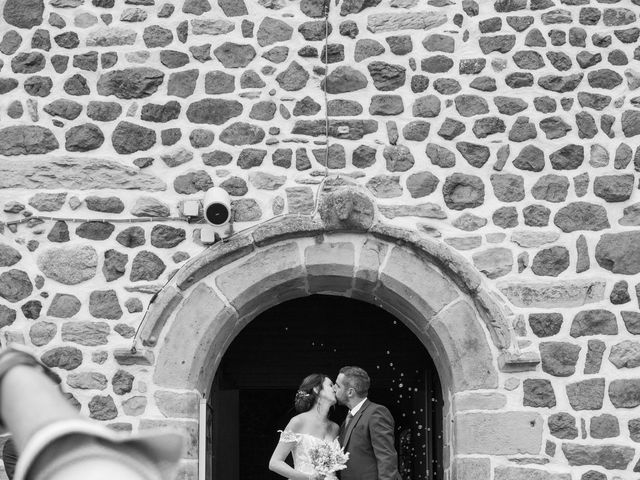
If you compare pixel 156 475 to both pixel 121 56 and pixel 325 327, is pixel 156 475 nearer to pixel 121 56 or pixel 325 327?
pixel 121 56

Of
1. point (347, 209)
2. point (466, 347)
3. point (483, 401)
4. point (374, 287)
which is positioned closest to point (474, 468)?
point (483, 401)

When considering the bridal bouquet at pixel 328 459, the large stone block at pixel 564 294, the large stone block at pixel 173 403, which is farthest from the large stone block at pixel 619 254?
the large stone block at pixel 173 403

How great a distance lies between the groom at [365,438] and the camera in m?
5.51

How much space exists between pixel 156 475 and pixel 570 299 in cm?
496

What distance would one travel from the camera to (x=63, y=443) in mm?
557

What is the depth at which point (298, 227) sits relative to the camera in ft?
17.7

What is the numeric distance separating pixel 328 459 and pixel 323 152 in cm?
164

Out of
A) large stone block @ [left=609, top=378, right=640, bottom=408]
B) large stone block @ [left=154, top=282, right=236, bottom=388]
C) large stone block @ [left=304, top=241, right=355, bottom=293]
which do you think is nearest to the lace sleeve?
large stone block @ [left=154, top=282, right=236, bottom=388]

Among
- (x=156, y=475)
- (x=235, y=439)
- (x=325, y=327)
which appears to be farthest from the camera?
(x=235, y=439)

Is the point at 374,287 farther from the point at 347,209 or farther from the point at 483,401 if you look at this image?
the point at 483,401

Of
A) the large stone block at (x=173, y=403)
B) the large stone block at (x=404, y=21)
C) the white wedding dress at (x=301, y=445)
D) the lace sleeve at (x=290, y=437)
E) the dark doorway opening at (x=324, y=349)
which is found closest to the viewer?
the large stone block at (x=173, y=403)

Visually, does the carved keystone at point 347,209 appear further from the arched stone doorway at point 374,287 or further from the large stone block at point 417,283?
the large stone block at point 417,283

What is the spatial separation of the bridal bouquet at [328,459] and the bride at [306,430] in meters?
0.40

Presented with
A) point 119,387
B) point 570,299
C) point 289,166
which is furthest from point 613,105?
point 119,387
